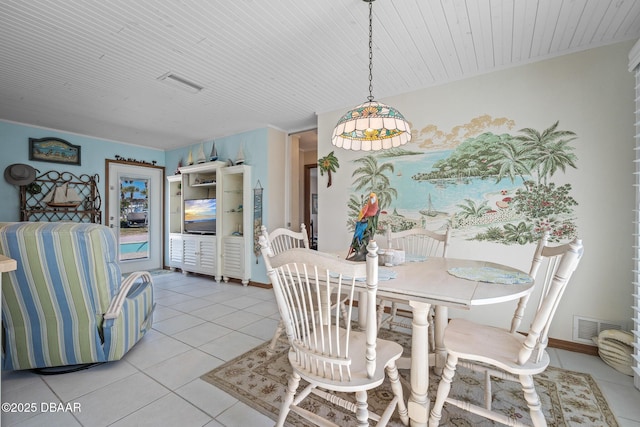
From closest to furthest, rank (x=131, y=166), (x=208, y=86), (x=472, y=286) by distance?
(x=472, y=286) → (x=208, y=86) → (x=131, y=166)

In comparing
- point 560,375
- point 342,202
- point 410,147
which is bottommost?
point 560,375

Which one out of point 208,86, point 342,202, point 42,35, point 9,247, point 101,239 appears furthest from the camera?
point 342,202

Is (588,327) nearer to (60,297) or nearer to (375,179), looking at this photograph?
(375,179)

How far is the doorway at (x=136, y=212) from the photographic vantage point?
17.1 feet

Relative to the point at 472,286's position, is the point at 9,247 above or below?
above

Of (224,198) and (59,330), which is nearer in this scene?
(59,330)

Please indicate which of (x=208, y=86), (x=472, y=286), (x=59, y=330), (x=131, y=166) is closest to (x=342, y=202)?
(x=208, y=86)

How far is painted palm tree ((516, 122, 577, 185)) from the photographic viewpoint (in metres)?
2.41

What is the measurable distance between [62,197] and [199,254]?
223 cm

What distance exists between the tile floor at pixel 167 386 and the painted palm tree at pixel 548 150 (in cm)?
156

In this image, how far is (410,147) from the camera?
312 centimetres

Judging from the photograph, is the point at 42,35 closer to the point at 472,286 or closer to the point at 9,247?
the point at 9,247

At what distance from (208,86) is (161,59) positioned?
0.58 meters

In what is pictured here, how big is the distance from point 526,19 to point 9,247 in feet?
12.2
